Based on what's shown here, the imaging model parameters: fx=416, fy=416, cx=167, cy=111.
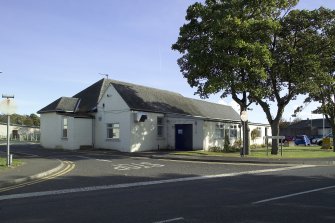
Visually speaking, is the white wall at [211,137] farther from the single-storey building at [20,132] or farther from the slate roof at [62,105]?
the single-storey building at [20,132]

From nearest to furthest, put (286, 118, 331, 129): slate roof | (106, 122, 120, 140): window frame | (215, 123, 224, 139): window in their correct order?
(106, 122, 120, 140): window frame → (215, 123, 224, 139): window → (286, 118, 331, 129): slate roof

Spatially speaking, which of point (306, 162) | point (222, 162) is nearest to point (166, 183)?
point (222, 162)

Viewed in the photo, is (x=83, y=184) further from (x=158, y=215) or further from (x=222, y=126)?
(x=222, y=126)

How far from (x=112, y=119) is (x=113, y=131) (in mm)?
1031

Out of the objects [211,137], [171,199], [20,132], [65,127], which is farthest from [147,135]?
[20,132]

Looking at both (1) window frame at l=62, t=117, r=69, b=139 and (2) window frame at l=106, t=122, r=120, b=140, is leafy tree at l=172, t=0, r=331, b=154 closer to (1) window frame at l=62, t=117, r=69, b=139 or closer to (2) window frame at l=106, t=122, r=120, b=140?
(2) window frame at l=106, t=122, r=120, b=140

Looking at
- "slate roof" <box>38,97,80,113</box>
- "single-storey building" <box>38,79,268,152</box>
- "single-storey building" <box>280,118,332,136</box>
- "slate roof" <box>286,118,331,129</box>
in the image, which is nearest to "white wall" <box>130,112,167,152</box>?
"single-storey building" <box>38,79,268,152</box>

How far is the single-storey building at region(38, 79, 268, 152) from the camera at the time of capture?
1330 inches

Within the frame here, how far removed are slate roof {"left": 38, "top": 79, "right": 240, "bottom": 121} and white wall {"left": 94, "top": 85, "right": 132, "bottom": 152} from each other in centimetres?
60

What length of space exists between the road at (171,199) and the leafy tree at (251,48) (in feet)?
42.6

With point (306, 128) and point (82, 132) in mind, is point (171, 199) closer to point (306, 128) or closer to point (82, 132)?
point (82, 132)

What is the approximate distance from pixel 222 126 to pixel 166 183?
1016 inches

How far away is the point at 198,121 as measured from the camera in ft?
116

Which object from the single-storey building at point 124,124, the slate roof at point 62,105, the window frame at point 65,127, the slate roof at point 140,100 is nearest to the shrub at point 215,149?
the single-storey building at point 124,124
